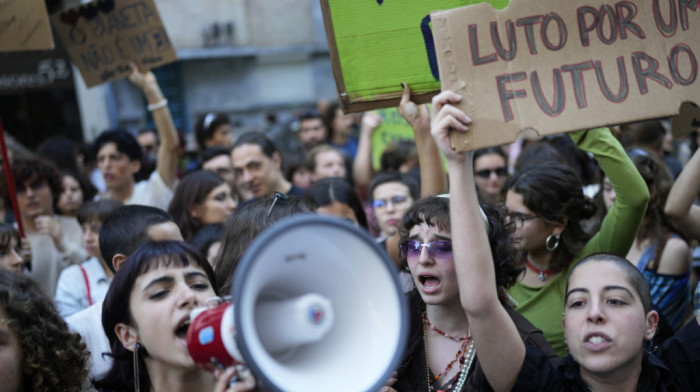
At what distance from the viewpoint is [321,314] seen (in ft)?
5.55

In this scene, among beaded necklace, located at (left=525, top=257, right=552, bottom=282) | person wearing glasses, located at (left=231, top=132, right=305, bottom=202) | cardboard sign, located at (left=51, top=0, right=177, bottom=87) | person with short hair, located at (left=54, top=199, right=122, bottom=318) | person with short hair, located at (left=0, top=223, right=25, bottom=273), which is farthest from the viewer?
person wearing glasses, located at (left=231, top=132, right=305, bottom=202)

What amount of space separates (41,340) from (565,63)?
6.01 ft

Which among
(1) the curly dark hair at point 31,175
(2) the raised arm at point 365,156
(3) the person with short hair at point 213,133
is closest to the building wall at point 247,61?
(3) the person with short hair at point 213,133

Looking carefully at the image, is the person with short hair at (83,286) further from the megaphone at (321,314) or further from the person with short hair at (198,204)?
the megaphone at (321,314)

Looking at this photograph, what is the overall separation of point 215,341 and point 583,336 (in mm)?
1192

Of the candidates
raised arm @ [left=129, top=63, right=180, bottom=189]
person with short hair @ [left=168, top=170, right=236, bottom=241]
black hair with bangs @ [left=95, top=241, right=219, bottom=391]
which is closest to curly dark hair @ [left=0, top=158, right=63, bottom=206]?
raised arm @ [left=129, top=63, right=180, bottom=189]

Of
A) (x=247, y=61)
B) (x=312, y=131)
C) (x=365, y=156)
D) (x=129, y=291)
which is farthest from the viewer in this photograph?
(x=247, y=61)

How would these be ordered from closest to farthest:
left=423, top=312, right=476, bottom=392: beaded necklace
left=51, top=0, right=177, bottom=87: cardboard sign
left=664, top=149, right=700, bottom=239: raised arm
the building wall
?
left=423, top=312, right=476, bottom=392: beaded necklace < left=664, top=149, right=700, bottom=239: raised arm < left=51, top=0, right=177, bottom=87: cardboard sign < the building wall

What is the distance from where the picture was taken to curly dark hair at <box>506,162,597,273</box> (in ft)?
11.0

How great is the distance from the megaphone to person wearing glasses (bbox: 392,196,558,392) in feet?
2.81

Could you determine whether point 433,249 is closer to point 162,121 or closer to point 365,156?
point 162,121

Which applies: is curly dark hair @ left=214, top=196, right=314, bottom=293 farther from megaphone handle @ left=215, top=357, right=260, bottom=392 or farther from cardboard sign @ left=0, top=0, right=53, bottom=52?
cardboard sign @ left=0, top=0, right=53, bottom=52

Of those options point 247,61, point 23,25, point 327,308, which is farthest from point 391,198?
point 247,61

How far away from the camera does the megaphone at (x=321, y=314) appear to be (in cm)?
163
